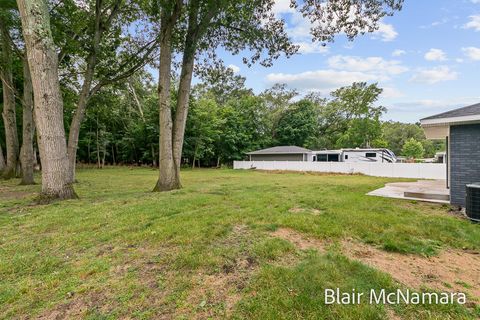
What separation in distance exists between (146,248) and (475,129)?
24.3 ft

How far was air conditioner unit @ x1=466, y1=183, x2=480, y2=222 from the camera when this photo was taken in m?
4.47

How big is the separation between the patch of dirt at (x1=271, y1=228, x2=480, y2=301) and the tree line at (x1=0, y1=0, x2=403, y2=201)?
18.8 ft

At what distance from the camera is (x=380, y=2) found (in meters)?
7.05

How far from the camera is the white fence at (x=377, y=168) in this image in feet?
49.1

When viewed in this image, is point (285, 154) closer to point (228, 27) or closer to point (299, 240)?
point (228, 27)

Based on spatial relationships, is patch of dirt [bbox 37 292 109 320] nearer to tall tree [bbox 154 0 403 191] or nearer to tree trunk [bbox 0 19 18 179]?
tall tree [bbox 154 0 403 191]

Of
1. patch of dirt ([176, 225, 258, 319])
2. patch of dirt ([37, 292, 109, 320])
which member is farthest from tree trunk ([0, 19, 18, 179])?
patch of dirt ([176, 225, 258, 319])

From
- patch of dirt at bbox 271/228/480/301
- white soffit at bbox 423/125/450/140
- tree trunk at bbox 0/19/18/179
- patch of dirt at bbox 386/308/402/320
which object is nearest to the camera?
patch of dirt at bbox 386/308/402/320

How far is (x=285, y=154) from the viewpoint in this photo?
25672mm

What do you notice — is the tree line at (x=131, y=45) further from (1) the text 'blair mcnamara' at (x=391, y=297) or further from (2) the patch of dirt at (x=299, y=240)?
(1) the text 'blair mcnamara' at (x=391, y=297)

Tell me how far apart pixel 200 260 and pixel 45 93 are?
18.1ft

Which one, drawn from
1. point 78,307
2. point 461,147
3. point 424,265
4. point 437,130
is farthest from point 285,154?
point 78,307

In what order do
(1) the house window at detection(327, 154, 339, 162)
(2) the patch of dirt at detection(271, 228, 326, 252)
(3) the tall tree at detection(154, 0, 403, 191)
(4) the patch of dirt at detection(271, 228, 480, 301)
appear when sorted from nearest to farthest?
1. (4) the patch of dirt at detection(271, 228, 480, 301)
2. (2) the patch of dirt at detection(271, 228, 326, 252)
3. (3) the tall tree at detection(154, 0, 403, 191)
4. (1) the house window at detection(327, 154, 339, 162)

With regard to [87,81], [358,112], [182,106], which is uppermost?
[358,112]
